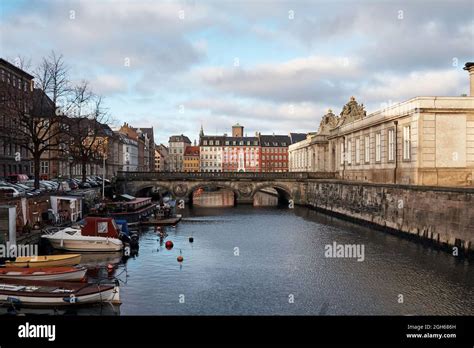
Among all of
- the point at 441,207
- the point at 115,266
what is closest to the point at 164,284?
the point at 115,266

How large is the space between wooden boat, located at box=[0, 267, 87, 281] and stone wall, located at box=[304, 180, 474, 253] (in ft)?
86.8

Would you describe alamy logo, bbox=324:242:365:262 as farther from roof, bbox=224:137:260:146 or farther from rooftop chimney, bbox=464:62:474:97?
roof, bbox=224:137:260:146

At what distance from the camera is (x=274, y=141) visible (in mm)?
185625

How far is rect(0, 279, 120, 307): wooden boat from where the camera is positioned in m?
22.4

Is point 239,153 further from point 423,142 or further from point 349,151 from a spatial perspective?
point 423,142

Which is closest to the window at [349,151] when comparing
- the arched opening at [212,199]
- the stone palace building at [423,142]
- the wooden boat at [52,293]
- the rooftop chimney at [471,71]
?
the stone palace building at [423,142]

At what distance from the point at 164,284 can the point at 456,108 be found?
1388 inches

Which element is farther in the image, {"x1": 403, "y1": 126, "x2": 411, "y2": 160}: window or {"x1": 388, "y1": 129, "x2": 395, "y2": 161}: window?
{"x1": 388, "y1": 129, "x2": 395, "y2": 161}: window

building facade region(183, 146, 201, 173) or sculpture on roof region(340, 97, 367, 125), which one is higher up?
sculpture on roof region(340, 97, 367, 125)

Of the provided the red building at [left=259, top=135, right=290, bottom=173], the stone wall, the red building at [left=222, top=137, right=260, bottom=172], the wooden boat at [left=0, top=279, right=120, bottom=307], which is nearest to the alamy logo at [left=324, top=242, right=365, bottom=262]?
the stone wall

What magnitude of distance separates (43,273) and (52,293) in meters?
3.76
